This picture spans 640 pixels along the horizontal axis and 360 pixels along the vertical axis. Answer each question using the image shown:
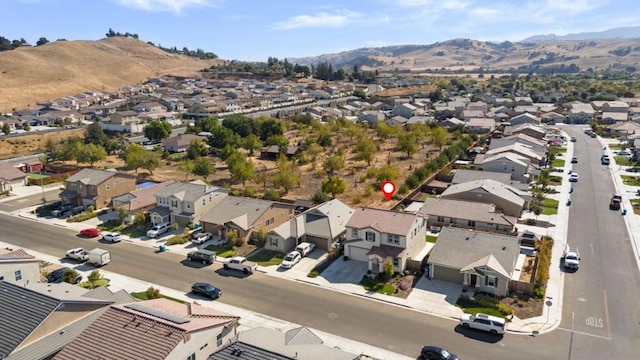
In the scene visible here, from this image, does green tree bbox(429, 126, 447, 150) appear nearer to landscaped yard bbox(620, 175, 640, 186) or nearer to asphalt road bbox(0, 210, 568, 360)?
landscaped yard bbox(620, 175, 640, 186)

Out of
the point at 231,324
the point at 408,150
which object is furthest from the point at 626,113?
the point at 231,324

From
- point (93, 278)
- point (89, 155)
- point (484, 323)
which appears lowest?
point (484, 323)

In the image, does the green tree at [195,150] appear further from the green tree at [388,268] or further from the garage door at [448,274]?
the garage door at [448,274]

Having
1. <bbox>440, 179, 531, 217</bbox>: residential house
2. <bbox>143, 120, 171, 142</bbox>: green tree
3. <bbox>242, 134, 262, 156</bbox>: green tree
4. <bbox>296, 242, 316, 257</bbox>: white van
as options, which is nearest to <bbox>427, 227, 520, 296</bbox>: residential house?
<bbox>296, 242, 316, 257</bbox>: white van

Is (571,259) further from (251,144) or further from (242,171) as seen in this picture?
(251,144)

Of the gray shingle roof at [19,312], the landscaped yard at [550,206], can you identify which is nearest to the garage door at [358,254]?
the gray shingle roof at [19,312]

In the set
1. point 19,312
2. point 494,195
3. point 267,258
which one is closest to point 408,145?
point 494,195

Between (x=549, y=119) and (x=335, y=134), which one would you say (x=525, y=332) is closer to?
(x=335, y=134)
